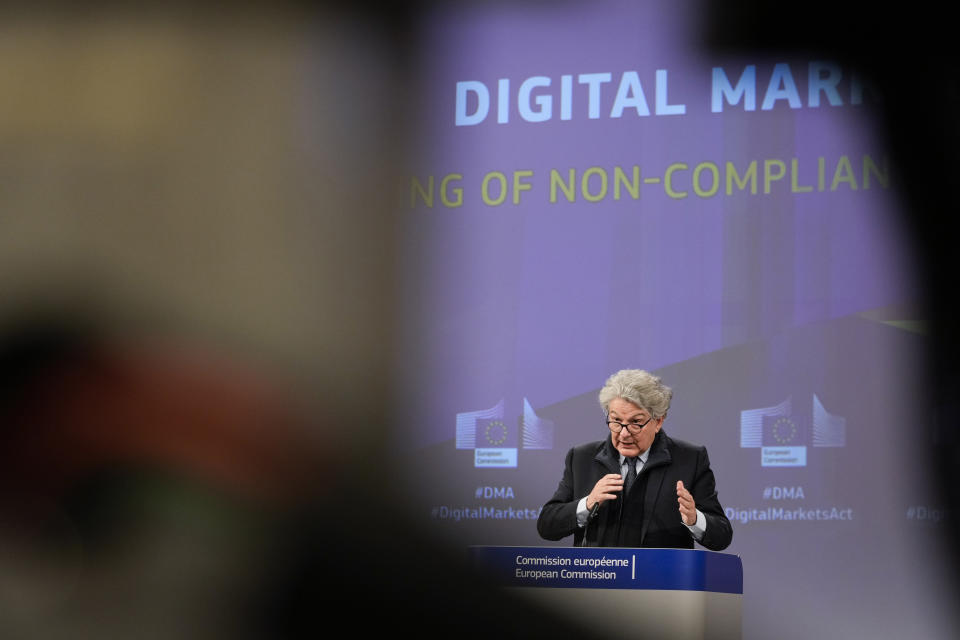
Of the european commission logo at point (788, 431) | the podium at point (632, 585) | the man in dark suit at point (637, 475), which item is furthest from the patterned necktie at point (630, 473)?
the european commission logo at point (788, 431)

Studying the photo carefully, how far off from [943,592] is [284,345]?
2.61m

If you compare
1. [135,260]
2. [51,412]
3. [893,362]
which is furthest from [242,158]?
[893,362]

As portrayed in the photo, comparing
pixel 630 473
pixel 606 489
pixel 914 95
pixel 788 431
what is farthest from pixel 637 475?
pixel 914 95

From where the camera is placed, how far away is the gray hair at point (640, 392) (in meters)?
3.03

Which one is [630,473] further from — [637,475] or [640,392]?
[640,392]

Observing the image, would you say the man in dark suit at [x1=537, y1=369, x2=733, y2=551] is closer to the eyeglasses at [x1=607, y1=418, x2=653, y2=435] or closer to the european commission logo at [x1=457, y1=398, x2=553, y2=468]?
the eyeglasses at [x1=607, y1=418, x2=653, y2=435]

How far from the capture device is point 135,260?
15.5ft

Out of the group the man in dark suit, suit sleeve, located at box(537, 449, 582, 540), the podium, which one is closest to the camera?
the podium

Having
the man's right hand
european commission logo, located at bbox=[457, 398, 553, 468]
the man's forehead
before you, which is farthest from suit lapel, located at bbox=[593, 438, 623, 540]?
european commission logo, located at bbox=[457, 398, 553, 468]

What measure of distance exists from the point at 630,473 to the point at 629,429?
0.45 ft

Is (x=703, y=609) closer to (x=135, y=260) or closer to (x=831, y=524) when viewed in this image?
(x=831, y=524)

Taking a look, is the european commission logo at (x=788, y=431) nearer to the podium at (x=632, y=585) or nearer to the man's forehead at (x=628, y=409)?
the man's forehead at (x=628, y=409)

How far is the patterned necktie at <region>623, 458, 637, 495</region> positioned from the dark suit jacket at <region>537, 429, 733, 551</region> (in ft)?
0.08

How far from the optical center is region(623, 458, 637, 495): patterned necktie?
3146mm
